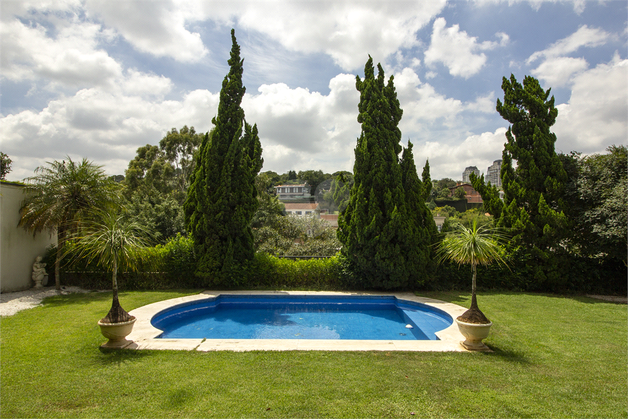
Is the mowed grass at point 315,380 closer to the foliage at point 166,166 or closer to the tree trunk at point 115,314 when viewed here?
the tree trunk at point 115,314

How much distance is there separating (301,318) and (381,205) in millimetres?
4546

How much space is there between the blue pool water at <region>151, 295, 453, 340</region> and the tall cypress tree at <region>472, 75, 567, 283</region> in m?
4.69

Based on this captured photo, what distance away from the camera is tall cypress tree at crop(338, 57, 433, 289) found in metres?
10.5

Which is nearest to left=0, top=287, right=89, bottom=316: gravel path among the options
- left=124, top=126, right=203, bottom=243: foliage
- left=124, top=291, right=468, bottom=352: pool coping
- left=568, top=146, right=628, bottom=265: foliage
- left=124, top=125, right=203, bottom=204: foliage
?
left=124, top=291, right=468, bottom=352: pool coping

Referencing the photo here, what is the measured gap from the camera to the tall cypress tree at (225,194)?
1105cm

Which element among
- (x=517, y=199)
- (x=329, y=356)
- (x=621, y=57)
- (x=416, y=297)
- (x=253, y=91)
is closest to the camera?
(x=329, y=356)

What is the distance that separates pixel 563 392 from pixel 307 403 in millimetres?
3269

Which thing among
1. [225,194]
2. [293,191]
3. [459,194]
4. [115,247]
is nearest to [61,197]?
[225,194]

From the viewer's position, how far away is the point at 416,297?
33.3ft

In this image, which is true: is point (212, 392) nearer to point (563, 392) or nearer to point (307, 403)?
point (307, 403)

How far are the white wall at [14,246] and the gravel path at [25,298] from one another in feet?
1.35

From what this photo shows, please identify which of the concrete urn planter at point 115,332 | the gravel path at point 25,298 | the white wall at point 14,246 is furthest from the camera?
the white wall at point 14,246

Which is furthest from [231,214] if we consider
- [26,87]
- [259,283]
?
[26,87]

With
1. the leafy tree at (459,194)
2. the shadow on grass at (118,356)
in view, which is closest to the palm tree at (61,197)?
the shadow on grass at (118,356)
